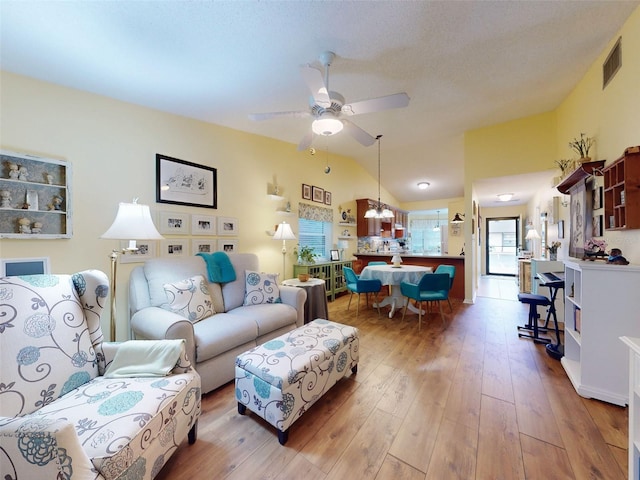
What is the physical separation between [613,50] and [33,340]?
4.80 meters

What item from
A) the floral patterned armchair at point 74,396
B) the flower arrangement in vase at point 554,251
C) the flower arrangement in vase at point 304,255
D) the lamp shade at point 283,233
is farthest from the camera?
the flower arrangement in vase at point 304,255

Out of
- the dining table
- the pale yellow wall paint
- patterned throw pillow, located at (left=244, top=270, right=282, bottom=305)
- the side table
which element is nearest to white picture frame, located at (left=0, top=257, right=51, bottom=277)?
the pale yellow wall paint

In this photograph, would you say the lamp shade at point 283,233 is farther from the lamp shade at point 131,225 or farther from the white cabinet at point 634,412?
the white cabinet at point 634,412

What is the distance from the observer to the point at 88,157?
233cm

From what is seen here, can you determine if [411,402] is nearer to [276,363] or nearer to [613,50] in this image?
[276,363]

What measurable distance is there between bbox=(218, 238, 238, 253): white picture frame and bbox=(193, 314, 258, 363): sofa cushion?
1.17 meters

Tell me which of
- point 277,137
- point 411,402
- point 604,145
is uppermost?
point 277,137

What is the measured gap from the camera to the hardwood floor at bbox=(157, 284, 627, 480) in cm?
133

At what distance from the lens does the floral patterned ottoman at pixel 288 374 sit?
1510mm

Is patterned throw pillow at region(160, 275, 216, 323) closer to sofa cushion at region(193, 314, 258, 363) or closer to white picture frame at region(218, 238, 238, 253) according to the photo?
sofa cushion at region(193, 314, 258, 363)

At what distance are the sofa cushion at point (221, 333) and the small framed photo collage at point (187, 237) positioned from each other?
3.43 feet

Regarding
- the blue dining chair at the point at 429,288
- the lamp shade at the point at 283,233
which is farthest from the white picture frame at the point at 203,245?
the blue dining chair at the point at 429,288

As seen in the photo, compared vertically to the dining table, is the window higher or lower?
higher

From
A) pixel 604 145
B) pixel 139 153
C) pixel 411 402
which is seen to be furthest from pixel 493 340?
pixel 139 153
